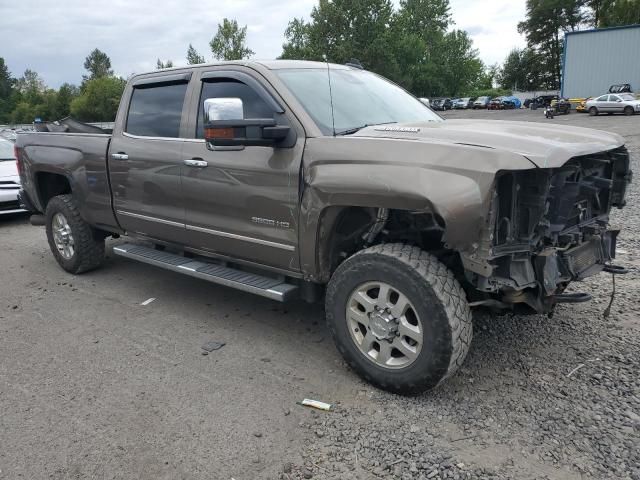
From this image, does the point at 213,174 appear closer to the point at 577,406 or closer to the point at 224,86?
the point at 224,86

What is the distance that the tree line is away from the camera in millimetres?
59281

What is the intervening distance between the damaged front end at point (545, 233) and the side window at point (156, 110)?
2668 mm

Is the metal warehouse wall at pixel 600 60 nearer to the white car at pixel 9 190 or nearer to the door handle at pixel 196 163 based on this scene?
the white car at pixel 9 190

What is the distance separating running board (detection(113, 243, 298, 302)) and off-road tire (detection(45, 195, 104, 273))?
716mm

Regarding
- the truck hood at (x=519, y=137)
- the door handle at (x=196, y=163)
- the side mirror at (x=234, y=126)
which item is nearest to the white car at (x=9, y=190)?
the door handle at (x=196, y=163)

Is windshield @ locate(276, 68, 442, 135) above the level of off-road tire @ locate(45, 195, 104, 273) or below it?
above

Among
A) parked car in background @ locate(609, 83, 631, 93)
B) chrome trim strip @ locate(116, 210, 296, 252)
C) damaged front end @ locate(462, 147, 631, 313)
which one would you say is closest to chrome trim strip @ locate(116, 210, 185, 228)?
chrome trim strip @ locate(116, 210, 296, 252)

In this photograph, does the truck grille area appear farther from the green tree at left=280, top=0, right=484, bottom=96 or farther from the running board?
the green tree at left=280, top=0, right=484, bottom=96

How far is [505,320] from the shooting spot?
4.16 m

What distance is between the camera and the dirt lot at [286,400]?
263 centimetres

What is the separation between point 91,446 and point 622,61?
44920mm

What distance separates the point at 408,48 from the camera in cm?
7038

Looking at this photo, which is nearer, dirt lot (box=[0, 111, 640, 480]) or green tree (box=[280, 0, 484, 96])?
dirt lot (box=[0, 111, 640, 480])

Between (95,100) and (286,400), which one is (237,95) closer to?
(286,400)
